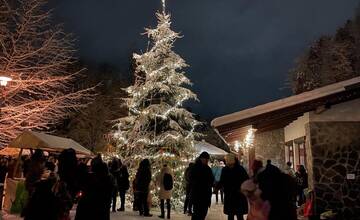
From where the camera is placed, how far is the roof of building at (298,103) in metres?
11.3

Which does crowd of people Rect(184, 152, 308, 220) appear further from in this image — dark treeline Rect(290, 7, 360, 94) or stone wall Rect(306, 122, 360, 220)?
dark treeline Rect(290, 7, 360, 94)

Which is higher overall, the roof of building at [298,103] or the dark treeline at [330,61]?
the dark treeline at [330,61]

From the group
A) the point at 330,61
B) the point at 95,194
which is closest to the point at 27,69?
the point at 95,194

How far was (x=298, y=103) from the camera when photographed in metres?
11.5

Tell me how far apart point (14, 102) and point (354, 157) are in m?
13.3

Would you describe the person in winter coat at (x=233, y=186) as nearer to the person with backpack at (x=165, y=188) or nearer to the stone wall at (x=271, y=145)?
the person with backpack at (x=165, y=188)

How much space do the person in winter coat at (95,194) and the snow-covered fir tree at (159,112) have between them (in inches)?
408

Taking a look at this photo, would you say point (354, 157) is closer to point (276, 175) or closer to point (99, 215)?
point (276, 175)

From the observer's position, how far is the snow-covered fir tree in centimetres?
1741

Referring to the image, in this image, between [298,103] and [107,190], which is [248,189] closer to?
[107,190]

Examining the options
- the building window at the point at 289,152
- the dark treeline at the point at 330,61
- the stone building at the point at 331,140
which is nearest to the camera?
the stone building at the point at 331,140

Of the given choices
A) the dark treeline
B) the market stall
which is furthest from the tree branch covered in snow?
the dark treeline

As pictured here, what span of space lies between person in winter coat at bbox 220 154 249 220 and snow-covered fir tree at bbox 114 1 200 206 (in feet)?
26.8

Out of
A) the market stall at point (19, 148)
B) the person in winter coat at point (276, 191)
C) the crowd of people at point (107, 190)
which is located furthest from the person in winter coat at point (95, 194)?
the market stall at point (19, 148)
